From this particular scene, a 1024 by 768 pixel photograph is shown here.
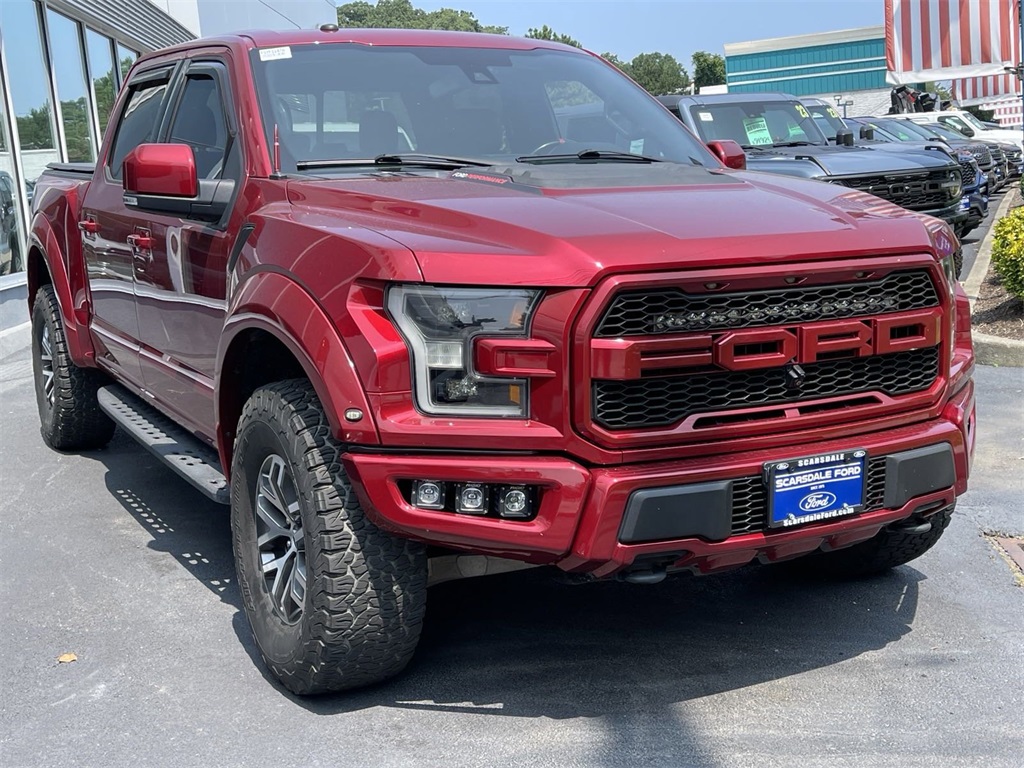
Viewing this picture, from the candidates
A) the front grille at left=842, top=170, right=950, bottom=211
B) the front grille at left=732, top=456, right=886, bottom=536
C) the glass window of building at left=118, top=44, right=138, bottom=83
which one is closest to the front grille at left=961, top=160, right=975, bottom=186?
the front grille at left=842, top=170, right=950, bottom=211

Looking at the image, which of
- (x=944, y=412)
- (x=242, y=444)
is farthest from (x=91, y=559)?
(x=944, y=412)

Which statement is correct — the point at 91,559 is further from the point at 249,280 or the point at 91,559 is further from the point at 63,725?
the point at 249,280

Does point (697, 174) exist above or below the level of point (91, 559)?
above

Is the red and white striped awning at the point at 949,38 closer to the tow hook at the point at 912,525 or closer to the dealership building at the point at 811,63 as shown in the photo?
the tow hook at the point at 912,525

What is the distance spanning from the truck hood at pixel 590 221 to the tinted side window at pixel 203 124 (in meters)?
0.67

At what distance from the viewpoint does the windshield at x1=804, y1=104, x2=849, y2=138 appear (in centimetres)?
1320

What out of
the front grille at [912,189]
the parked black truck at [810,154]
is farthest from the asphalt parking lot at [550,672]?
the front grille at [912,189]

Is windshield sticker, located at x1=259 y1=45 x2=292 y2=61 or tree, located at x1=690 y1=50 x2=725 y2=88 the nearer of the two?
windshield sticker, located at x1=259 y1=45 x2=292 y2=61

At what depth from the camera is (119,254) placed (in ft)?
16.8

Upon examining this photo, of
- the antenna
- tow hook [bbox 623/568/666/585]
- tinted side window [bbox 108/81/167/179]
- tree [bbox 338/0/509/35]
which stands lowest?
tow hook [bbox 623/568/666/585]

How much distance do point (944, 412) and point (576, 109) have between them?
1996mm

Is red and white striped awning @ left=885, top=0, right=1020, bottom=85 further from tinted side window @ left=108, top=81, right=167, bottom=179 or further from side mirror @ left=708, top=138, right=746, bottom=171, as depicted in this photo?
tinted side window @ left=108, top=81, right=167, bottom=179

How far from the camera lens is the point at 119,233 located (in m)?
5.09

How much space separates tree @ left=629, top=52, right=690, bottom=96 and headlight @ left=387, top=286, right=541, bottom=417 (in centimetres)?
9963
